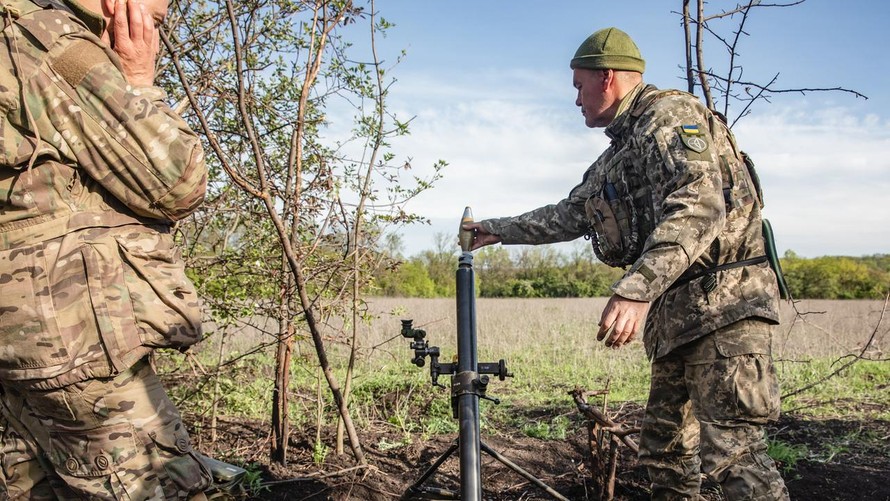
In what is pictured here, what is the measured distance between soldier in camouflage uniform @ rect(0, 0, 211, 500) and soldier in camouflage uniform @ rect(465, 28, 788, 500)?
1.50 m

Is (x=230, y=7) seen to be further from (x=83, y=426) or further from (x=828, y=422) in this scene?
(x=828, y=422)

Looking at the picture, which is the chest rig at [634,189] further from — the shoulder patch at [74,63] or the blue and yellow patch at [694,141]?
the shoulder patch at [74,63]

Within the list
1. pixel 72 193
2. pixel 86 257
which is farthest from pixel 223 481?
pixel 72 193

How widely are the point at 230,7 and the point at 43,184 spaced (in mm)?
1616

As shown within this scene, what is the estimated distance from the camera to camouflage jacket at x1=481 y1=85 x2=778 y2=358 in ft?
8.47

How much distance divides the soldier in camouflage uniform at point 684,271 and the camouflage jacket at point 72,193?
1.55 m

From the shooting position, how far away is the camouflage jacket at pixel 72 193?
1.89 meters

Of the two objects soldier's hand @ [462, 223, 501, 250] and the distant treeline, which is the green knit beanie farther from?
the distant treeline

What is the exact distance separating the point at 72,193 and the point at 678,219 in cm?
207

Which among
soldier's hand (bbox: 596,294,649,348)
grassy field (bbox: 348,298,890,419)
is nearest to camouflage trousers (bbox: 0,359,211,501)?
soldier's hand (bbox: 596,294,649,348)

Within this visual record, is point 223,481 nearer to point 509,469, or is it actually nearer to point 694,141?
point 694,141

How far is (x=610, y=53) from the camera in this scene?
3.17 meters

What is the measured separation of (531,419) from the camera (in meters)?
5.96

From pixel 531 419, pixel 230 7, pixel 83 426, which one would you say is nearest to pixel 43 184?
pixel 83 426
